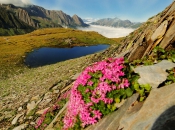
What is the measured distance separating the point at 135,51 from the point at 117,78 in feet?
14.5

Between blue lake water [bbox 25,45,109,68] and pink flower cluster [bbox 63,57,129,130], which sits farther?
blue lake water [bbox 25,45,109,68]

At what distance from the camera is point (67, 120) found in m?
9.73

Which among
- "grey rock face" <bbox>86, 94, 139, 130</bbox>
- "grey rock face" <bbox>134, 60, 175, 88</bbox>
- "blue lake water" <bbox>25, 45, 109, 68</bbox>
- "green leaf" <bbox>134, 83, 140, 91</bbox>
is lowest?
"blue lake water" <bbox>25, 45, 109, 68</bbox>

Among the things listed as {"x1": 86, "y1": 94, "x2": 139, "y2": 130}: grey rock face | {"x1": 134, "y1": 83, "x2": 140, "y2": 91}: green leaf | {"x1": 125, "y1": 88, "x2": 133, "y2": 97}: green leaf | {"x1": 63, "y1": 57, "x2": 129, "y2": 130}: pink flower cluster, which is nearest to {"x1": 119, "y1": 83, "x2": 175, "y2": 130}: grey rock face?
{"x1": 86, "y1": 94, "x2": 139, "y2": 130}: grey rock face

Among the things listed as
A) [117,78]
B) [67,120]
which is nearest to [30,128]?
[67,120]

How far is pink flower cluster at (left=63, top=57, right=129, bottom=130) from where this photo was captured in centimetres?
862

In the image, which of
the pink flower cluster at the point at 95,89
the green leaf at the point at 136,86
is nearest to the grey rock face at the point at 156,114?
the green leaf at the point at 136,86

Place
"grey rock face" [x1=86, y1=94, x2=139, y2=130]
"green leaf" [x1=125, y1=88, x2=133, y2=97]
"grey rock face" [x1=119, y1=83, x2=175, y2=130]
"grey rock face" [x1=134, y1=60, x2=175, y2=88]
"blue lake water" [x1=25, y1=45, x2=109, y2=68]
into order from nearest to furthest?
1. "grey rock face" [x1=119, y1=83, x2=175, y2=130]
2. "grey rock face" [x1=86, y1=94, x2=139, y2=130]
3. "grey rock face" [x1=134, y1=60, x2=175, y2=88]
4. "green leaf" [x1=125, y1=88, x2=133, y2=97]
5. "blue lake water" [x1=25, y1=45, x2=109, y2=68]

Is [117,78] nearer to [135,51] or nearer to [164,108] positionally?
[164,108]

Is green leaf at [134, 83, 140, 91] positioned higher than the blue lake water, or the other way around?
green leaf at [134, 83, 140, 91]

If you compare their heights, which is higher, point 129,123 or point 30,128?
point 129,123

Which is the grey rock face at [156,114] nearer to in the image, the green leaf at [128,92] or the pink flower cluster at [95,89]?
the green leaf at [128,92]

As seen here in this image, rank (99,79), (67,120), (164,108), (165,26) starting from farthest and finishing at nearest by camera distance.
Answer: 1. (165,26)
2. (67,120)
3. (99,79)
4. (164,108)

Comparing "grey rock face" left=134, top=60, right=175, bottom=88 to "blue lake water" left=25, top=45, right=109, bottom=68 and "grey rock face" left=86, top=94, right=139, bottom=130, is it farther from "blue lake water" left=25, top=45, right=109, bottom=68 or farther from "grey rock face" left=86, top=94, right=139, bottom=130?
"blue lake water" left=25, top=45, right=109, bottom=68
